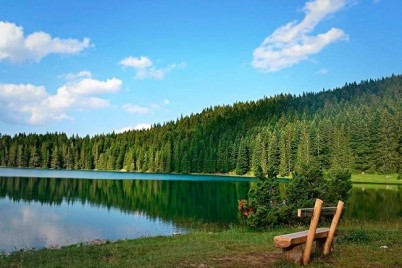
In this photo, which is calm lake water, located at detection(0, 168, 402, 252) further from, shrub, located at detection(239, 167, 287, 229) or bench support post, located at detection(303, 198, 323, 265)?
bench support post, located at detection(303, 198, 323, 265)

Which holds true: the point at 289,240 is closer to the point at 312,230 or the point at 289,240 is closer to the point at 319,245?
the point at 312,230

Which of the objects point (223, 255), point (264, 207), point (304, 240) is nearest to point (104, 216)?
point (264, 207)

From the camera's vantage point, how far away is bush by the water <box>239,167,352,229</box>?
28.2m

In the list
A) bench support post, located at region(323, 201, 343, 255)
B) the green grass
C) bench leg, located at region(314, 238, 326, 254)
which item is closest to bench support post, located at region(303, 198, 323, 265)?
bench support post, located at region(323, 201, 343, 255)

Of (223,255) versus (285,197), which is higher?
(285,197)

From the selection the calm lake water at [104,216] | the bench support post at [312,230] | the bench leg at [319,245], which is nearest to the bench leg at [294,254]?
the bench support post at [312,230]

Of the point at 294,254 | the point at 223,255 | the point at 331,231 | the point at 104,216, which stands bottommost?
the point at 104,216

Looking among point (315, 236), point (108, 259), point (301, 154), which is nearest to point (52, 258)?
point (108, 259)

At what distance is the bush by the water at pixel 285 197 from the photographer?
28.2 m

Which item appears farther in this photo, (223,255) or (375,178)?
(375,178)

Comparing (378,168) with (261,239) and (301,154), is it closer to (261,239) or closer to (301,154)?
(301,154)

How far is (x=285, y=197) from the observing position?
98.7 feet

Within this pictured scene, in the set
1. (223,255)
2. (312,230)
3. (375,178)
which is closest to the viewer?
(312,230)

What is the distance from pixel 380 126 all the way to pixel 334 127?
1573 cm
